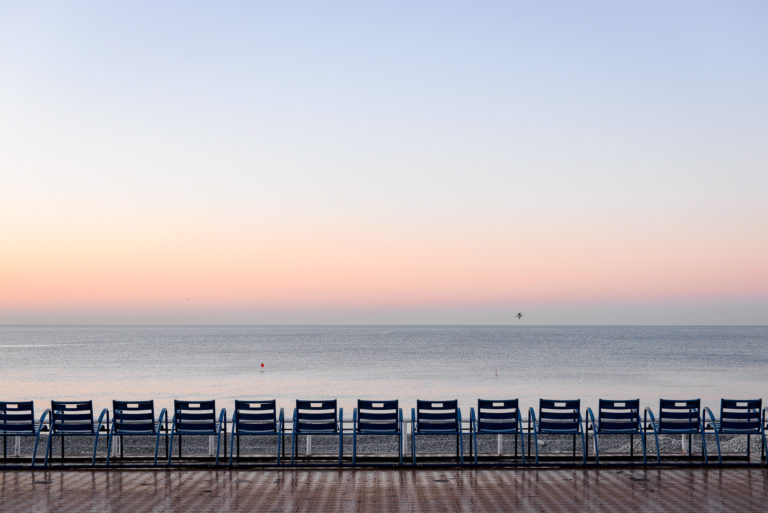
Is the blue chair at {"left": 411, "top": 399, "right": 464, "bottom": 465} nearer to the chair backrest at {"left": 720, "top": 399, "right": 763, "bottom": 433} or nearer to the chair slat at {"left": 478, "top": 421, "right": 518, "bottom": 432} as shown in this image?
the chair slat at {"left": 478, "top": 421, "right": 518, "bottom": 432}

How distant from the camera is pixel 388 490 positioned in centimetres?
1141

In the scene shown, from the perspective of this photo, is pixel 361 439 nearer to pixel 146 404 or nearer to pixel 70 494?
pixel 146 404

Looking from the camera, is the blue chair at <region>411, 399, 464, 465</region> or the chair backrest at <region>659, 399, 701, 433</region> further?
the chair backrest at <region>659, 399, 701, 433</region>

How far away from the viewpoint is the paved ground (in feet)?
34.1

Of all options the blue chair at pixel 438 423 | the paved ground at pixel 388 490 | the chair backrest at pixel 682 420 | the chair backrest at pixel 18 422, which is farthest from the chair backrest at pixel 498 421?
the chair backrest at pixel 18 422

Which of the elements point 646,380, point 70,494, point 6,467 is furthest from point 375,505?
point 646,380

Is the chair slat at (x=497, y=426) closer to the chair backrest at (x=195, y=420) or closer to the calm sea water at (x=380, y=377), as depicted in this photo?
the chair backrest at (x=195, y=420)

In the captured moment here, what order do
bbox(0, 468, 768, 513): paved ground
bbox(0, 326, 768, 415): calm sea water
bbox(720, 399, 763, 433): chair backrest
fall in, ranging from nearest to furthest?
bbox(0, 468, 768, 513): paved ground < bbox(720, 399, 763, 433): chair backrest < bbox(0, 326, 768, 415): calm sea water

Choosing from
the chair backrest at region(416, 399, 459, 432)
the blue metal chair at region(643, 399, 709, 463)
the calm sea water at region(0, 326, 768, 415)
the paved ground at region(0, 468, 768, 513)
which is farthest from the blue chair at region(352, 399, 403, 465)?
the calm sea water at region(0, 326, 768, 415)

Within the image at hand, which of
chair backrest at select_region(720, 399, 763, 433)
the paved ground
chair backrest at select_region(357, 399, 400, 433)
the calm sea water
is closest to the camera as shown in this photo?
the paved ground

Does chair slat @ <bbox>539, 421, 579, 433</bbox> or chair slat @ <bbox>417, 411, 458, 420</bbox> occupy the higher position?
chair slat @ <bbox>417, 411, 458, 420</bbox>

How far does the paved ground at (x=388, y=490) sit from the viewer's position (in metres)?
10.4

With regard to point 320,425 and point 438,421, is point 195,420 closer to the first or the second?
point 320,425

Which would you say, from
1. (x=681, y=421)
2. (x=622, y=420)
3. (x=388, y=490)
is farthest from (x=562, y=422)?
(x=388, y=490)
